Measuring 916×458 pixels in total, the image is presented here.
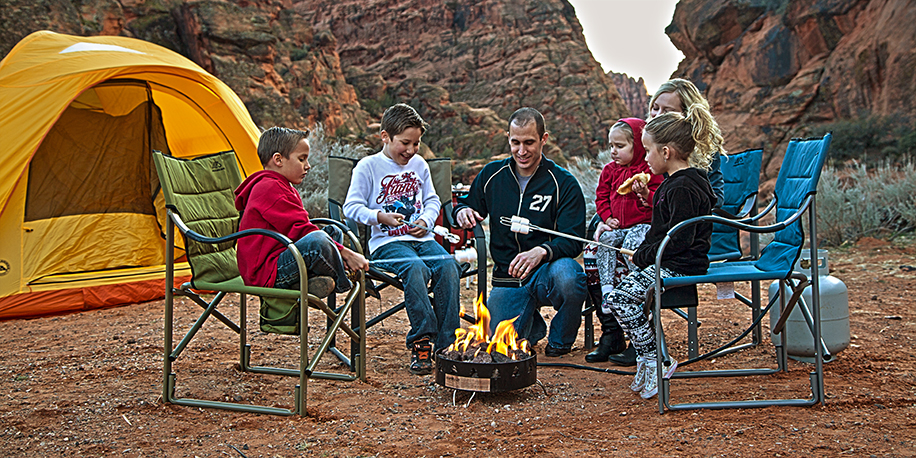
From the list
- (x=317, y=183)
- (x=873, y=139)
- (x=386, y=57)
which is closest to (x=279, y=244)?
(x=317, y=183)

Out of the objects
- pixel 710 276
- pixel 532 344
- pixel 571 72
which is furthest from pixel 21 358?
pixel 571 72

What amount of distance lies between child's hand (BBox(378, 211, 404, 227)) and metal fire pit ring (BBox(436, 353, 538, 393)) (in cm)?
91

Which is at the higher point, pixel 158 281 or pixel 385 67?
pixel 385 67

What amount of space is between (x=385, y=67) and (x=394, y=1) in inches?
253

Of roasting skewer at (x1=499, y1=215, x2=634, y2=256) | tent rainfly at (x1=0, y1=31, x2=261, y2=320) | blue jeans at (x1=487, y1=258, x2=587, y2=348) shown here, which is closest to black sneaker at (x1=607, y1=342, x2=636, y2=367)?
blue jeans at (x1=487, y1=258, x2=587, y2=348)

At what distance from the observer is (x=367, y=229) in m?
3.90

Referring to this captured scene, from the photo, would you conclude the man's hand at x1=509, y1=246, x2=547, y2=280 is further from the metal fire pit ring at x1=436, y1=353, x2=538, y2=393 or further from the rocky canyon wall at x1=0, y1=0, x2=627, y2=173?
the rocky canyon wall at x1=0, y1=0, x2=627, y2=173

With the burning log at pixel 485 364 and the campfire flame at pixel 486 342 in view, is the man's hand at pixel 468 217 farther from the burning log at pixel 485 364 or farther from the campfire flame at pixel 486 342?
the burning log at pixel 485 364

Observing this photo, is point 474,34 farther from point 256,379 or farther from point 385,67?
point 256,379

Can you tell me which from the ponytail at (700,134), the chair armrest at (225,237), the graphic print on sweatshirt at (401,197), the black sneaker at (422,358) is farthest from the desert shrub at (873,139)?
the chair armrest at (225,237)

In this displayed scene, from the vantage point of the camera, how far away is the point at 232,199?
3.44 meters

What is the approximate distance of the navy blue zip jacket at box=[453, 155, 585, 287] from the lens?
3.67 meters

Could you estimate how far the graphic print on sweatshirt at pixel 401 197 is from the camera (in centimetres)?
376

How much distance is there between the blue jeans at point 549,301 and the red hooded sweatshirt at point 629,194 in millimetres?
340
